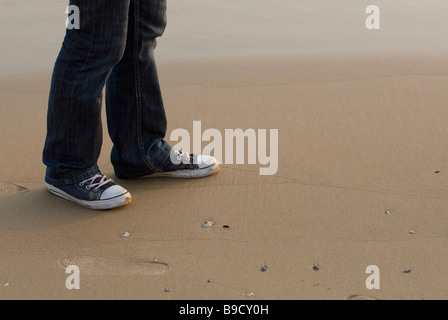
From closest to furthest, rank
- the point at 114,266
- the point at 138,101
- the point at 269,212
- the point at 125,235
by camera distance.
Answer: the point at 114,266 < the point at 125,235 < the point at 269,212 < the point at 138,101

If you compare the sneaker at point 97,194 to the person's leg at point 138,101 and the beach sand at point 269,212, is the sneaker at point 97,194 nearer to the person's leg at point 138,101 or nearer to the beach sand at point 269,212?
the beach sand at point 269,212

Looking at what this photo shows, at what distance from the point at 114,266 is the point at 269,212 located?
0.57 meters

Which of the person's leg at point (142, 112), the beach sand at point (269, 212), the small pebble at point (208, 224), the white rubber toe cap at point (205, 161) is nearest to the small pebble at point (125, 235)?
the beach sand at point (269, 212)

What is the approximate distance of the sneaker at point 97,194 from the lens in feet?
7.70

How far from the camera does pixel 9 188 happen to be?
8.30 feet

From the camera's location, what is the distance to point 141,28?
2.33 metres

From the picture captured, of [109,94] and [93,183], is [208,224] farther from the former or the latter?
[109,94]

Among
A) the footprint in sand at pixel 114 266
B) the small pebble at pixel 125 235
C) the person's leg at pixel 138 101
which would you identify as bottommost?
the footprint in sand at pixel 114 266

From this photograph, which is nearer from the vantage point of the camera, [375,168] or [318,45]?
[375,168]

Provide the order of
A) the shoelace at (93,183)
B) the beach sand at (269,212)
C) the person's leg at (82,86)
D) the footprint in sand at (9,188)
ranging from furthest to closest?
the footprint in sand at (9,188) < the shoelace at (93,183) < the person's leg at (82,86) < the beach sand at (269,212)

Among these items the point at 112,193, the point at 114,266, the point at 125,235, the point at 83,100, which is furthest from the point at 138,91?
the point at 114,266

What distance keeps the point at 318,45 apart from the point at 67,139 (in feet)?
7.74
